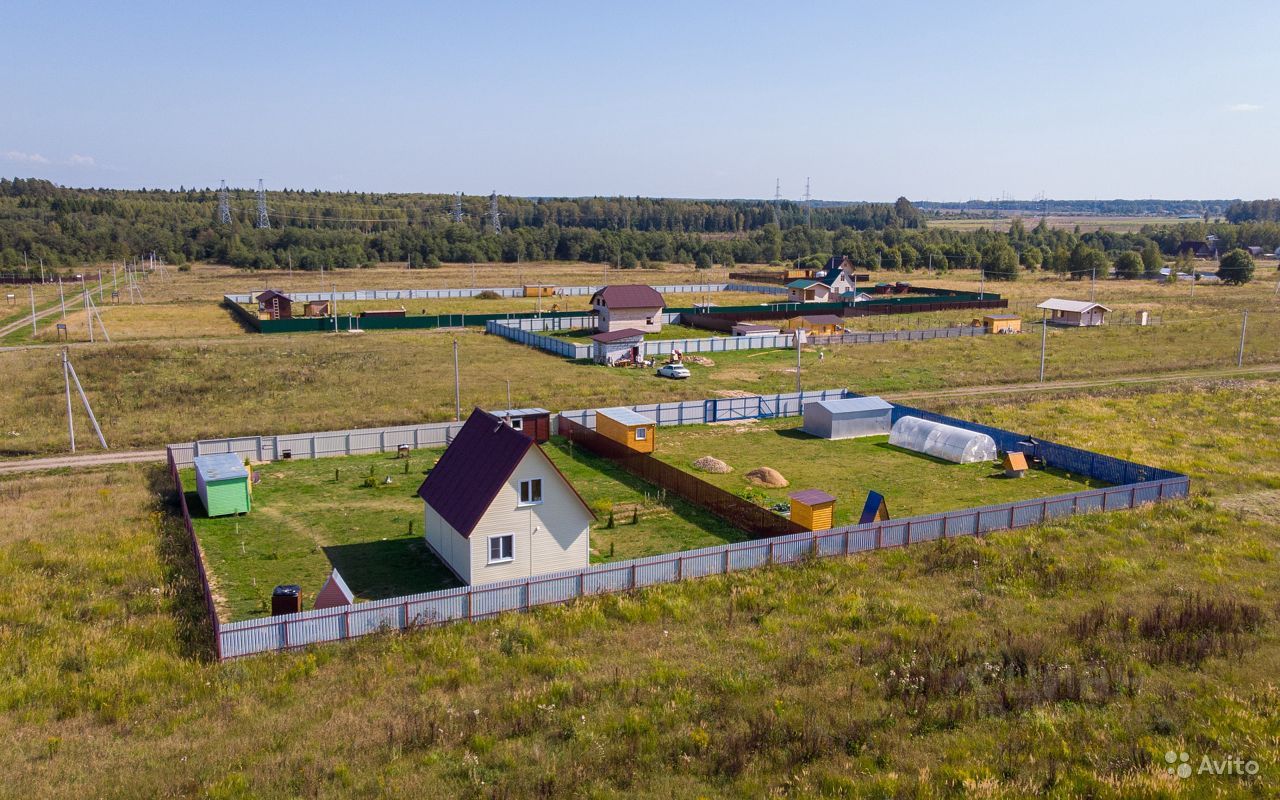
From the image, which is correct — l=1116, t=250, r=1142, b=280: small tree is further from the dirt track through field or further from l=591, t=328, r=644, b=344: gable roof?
l=591, t=328, r=644, b=344: gable roof

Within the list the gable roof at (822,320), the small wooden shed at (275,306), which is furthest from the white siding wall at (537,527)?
the small wooden shed at (275,306)

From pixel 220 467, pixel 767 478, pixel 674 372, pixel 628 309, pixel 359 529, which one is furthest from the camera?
pixel 628 309

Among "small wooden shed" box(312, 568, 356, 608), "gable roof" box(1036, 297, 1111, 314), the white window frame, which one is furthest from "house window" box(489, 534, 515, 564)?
"gable roof" box(1036, 297, 1111, 314)

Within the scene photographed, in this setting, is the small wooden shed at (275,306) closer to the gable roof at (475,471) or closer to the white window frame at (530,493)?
the gable roof at (475,471)

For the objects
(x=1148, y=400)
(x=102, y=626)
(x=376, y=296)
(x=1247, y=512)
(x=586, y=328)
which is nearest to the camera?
(x=102, y=626)

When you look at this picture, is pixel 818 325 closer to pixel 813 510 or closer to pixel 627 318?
pixel 627 318

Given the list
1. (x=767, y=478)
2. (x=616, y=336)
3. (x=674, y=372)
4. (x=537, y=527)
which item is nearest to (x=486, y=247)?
(x=616, y=336)

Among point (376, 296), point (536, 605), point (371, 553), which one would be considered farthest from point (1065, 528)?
point (376, 296)

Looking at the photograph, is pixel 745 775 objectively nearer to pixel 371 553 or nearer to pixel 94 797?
pixel 94 797
